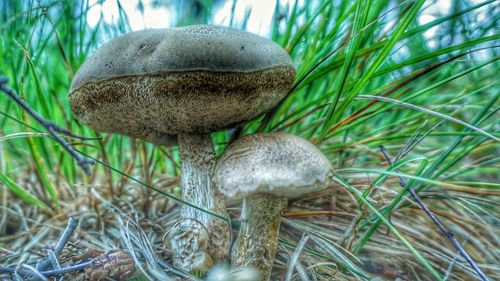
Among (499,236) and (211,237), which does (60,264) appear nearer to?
(211,237)

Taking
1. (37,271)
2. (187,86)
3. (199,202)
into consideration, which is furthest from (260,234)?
(37,271)

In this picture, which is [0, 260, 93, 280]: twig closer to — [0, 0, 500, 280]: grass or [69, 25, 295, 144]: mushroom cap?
[0, 0, 500, 280]: grass

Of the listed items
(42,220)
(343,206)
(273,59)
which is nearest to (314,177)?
(273,59)

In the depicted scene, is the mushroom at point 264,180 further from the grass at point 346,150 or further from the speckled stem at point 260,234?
the grass at point 346,150

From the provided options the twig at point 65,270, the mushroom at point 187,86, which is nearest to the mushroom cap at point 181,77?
the mushroom at point 187,86

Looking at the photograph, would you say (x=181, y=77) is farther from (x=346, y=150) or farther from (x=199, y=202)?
(x=346, y=150)

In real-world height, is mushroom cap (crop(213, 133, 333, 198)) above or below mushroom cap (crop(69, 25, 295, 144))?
below

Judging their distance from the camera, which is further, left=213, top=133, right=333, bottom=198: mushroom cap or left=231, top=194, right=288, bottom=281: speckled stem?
left=231, top=194, right=288, bottom=281: speckled stem

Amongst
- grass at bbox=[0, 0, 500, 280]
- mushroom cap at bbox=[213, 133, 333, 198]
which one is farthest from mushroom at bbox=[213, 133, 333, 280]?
grass at bbox=[0, 0, 500, 280]
